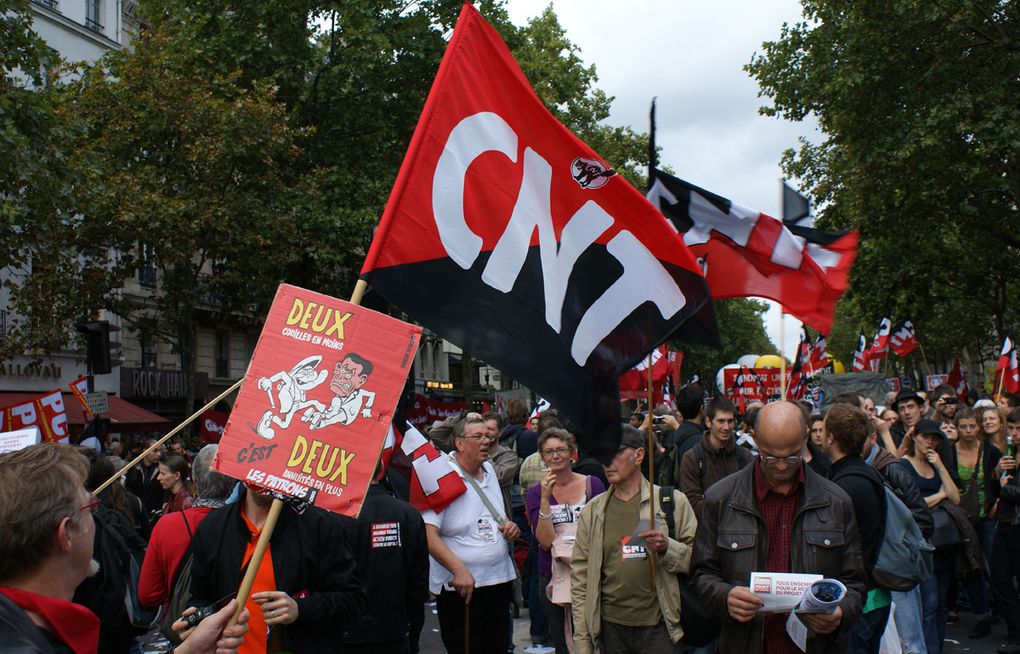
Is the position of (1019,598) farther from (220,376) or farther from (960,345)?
(960,345)

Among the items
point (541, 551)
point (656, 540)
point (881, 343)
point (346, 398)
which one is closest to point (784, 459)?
point (656, 540)

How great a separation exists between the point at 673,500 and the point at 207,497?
7.77 ft

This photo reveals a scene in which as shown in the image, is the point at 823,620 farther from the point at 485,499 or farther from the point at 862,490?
the point at 485,499

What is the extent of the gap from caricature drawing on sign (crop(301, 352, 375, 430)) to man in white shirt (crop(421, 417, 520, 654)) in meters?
3.11

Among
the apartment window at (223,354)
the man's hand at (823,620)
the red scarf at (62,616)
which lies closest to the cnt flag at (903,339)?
the apartment window at (223,354)

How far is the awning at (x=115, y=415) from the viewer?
24938 millimetres

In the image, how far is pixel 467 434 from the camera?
684cm

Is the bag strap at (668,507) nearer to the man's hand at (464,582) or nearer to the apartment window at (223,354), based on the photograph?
the man's hand at (464,582)

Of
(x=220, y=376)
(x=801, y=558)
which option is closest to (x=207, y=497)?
(x=801, y=558)

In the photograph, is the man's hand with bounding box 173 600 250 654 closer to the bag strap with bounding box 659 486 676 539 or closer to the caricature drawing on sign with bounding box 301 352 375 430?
the caricature drawing on sign with bounding box 301 352 375 430

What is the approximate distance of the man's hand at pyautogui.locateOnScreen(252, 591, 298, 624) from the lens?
372cm

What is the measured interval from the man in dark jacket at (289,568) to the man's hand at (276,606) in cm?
13

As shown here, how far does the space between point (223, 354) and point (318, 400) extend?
35997mm

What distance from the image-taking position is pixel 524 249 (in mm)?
4559
